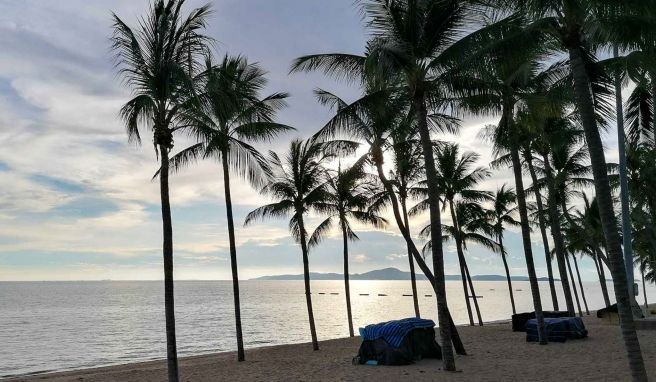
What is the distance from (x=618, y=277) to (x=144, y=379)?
14.0m

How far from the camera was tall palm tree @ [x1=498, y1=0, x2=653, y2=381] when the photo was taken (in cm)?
816

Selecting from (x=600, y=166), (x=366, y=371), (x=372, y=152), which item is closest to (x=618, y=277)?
(x=600, y=166)

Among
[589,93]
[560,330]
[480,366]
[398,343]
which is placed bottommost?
[480,366]

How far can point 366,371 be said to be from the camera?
1402 centimetres

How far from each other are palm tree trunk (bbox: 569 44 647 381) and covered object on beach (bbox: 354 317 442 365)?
7.24 meters

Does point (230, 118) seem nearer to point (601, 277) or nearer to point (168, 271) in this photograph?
point (168, 271)

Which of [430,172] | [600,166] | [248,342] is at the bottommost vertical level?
[248,342]

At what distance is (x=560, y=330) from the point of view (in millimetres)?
18172

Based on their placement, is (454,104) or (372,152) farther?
(372,152)

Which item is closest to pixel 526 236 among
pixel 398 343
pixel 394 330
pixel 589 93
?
pixel 394 330

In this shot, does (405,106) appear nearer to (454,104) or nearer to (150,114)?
(454,104)

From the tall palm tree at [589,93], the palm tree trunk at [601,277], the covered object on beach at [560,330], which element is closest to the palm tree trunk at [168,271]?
the tall palm tree at [589,93]

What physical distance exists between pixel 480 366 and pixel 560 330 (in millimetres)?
5967

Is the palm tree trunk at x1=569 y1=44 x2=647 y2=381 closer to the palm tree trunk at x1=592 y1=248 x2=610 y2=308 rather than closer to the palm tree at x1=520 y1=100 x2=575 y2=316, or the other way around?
the palm tree at x1=520 y1=100 x2=575 y2=316
